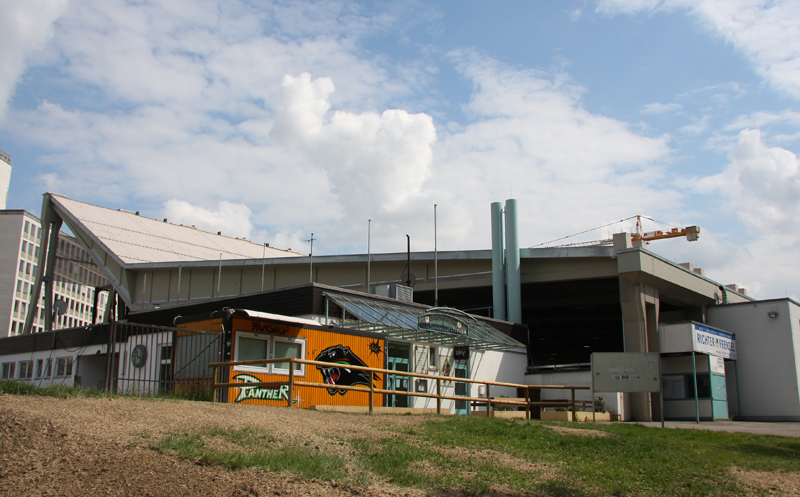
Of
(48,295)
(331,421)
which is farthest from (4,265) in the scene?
(331,421)

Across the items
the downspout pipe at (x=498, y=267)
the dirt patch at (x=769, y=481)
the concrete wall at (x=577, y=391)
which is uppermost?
the downspout pipe at (x=498, y=267)

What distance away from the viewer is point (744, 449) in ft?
41.7

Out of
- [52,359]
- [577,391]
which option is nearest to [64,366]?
[52,359]

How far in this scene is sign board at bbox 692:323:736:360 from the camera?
99.2 ft

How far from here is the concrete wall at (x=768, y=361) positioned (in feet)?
108

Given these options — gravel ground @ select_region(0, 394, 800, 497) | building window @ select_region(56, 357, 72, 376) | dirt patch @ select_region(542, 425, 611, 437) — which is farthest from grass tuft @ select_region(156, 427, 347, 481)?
building window @ select_region(56, 357, 72, 376)

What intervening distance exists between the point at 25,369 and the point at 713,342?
112 feet

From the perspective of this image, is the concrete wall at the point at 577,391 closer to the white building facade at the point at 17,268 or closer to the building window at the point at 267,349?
the building window at the point at 267,349

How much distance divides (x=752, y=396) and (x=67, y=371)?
3397cm

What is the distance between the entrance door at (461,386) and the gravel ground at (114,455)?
18.1m

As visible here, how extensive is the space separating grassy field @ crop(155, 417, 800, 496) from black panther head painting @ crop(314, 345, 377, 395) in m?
8.35

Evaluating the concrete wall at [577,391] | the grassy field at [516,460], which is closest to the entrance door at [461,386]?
the concrete wall at [577,391]

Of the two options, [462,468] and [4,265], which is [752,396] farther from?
[4,265]

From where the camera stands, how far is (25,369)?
34188 mm
